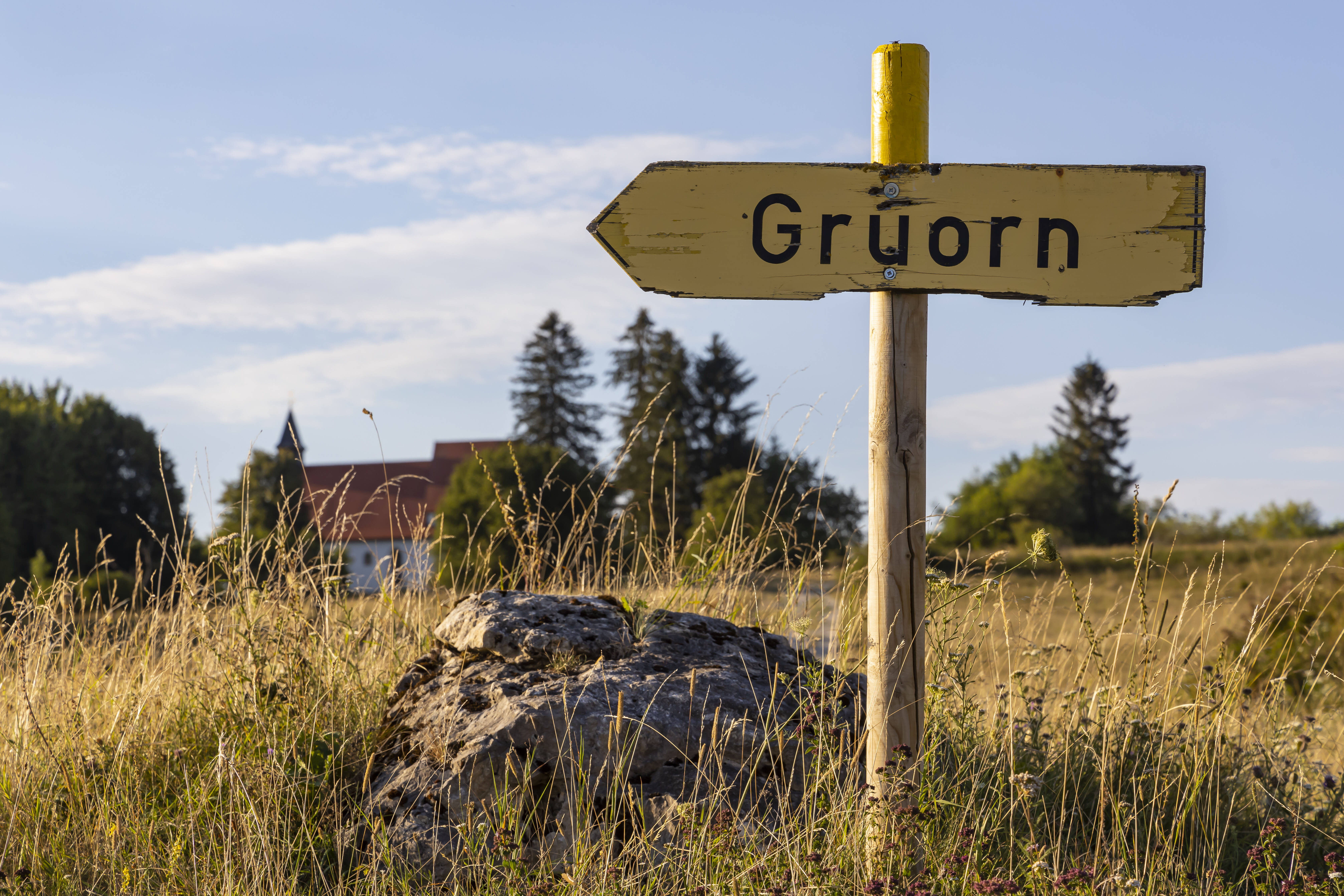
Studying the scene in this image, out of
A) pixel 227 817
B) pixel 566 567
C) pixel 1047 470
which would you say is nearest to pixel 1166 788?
pixel 227 817

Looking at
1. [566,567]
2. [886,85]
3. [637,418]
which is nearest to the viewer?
[886,85]

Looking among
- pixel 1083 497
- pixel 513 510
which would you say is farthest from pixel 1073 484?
pixel 513 510

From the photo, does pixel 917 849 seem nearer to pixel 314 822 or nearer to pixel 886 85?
pixel 314 822

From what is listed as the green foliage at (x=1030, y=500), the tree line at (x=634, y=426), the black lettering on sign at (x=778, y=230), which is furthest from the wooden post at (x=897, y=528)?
the green foliage at (x=1030, y=500)

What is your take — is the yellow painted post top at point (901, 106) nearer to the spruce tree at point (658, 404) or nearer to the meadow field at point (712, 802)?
the meadow field at point (712, 802)

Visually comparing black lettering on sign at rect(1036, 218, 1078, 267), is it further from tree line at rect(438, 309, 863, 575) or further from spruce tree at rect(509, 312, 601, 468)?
spruce tree at rect(509, 312, 601, 468)

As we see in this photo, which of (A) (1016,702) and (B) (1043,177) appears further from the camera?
(A) (1016,702)

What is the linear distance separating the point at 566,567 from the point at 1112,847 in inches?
162

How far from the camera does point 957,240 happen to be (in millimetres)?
2521

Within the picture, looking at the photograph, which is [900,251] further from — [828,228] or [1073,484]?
[1073,484]

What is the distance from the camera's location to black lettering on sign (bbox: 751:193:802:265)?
2.55 m

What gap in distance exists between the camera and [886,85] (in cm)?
265

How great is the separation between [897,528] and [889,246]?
2.46 ft

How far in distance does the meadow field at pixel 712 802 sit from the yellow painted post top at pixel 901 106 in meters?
1.23
